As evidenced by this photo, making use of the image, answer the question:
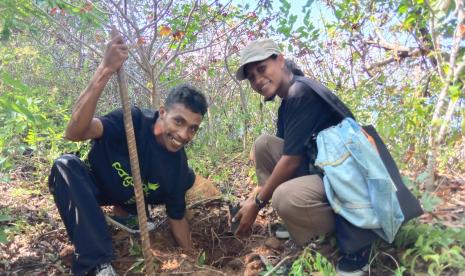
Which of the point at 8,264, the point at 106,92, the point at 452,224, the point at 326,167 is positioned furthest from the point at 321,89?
the point at 106,92

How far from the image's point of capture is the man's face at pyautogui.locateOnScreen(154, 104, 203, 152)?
8.11 feet

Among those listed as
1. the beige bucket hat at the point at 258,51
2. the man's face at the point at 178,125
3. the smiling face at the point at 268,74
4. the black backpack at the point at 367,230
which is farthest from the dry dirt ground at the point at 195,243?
the beige bucket hat at the point at 258,51

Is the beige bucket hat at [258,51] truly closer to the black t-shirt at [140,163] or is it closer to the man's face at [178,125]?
the man's face at [178,125]

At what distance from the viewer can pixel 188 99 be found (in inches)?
97.6

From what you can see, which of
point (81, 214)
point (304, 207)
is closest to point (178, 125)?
point (81, 214)

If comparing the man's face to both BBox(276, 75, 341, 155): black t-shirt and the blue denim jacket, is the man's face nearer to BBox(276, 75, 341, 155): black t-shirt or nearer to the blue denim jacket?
BBox(276, 75, 341, 155): black t-shirt

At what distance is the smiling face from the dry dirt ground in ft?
3.00

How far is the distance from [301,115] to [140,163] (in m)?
1.03

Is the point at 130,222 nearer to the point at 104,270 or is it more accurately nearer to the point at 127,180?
the point at 127,180

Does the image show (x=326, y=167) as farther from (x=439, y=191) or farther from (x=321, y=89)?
(x=439, y=191)

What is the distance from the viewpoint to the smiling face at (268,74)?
2.40 metres

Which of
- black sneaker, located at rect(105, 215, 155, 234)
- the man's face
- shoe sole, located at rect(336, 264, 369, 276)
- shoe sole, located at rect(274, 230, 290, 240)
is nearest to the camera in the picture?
shoe sole, located at rect(336, 264, 369, 276)

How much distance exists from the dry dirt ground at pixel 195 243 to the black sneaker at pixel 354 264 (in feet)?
0.24

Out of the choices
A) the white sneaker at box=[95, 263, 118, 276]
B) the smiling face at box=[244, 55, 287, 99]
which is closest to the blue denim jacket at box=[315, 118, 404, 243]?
the smiling face at box=[244, 55, 287, 99]
